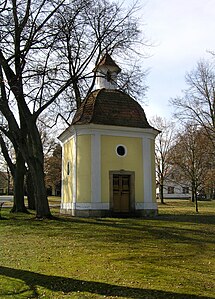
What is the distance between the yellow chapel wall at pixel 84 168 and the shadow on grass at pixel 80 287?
→ 13.6 m

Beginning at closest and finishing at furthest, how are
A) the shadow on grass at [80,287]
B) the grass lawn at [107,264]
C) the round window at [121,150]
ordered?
the shadow on grass at [80,287], the grass lawn at [107,264], the round window at [121,150]

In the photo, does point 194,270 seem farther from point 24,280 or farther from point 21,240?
point 21,240

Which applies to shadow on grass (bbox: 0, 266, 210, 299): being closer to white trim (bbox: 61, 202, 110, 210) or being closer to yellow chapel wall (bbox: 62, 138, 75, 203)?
white trim (bbox: 61, 202, 110, 210)

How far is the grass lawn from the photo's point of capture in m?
5.98

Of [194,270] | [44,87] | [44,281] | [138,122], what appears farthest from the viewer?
[138,122]

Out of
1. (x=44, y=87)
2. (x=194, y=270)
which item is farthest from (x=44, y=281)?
(x=44, y=87)

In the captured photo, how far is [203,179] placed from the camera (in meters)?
40.7

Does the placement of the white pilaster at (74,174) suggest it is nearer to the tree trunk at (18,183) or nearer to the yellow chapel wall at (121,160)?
the yellow chapel wall at (121,160)

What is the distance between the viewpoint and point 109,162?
70.0ft

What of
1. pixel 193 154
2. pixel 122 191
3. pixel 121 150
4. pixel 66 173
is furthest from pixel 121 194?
pixel 193 154

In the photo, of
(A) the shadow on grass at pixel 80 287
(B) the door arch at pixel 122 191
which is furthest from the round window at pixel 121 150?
(A) the shadow on grass at pixel 80 287

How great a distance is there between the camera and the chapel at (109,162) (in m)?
20.8

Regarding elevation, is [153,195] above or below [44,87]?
below

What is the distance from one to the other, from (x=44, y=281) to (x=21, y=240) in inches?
207
